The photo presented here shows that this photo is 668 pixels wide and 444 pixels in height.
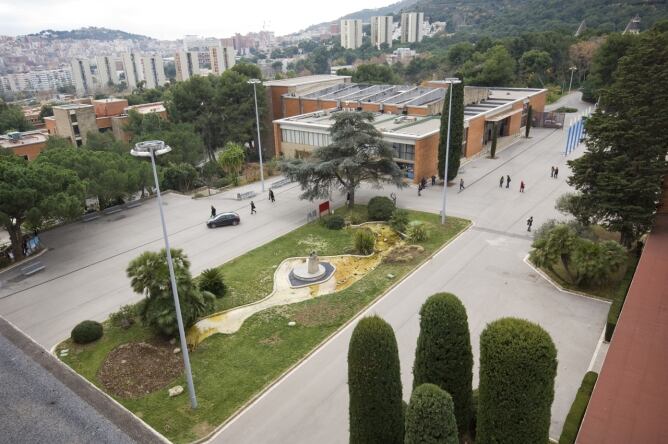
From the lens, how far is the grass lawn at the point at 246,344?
14492 mm

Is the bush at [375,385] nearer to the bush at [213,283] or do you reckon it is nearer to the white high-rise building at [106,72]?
the bush at [213,283]

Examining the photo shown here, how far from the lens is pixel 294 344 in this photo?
57.9 ft

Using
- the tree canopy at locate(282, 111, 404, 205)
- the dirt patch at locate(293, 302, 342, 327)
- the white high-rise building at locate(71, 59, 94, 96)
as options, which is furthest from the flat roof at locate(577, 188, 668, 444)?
the white high-rise building at locate(71, 59, 94, 96)

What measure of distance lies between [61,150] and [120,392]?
2344cm

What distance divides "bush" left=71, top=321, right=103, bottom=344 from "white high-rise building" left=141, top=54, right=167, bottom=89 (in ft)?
625

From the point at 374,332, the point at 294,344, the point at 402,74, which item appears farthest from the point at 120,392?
the point at 402,74

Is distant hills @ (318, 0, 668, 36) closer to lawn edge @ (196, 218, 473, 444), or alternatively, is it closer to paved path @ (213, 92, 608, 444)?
paved path @ (213, 92, 608, 444)

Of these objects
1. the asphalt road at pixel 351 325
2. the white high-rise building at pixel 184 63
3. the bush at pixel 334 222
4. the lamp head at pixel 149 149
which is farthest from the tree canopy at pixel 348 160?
the white high-rise building at pixel 184 63

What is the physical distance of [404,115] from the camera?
46438 millimetres

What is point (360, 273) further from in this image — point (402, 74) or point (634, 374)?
point (402, 74)

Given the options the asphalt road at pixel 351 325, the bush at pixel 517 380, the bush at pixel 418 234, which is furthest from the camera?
the bush at pixel 418 234

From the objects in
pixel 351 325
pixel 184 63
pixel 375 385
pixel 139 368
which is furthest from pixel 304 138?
pixel 184 63

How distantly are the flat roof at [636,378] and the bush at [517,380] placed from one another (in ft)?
8.52

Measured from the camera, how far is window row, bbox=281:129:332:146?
141 feet
